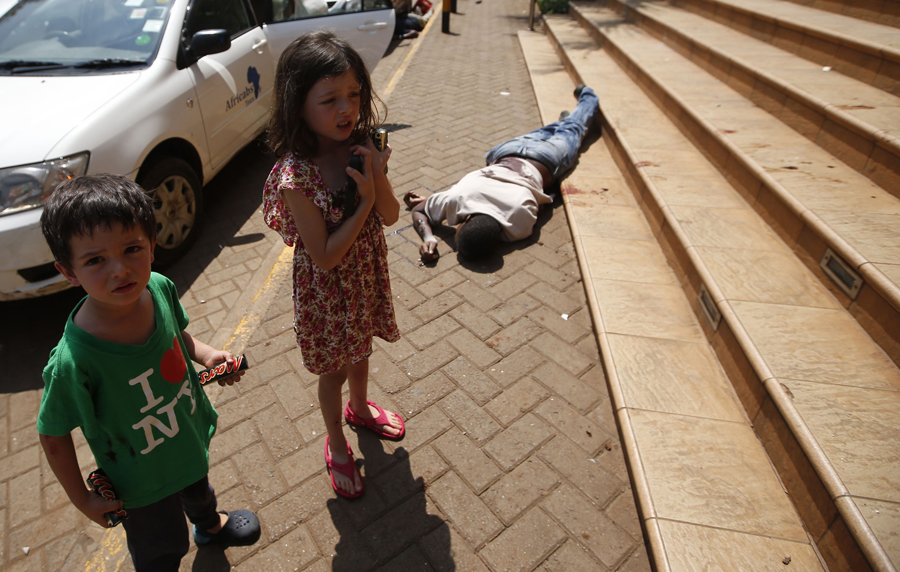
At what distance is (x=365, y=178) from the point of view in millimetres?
1738

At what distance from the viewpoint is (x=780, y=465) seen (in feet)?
7.22

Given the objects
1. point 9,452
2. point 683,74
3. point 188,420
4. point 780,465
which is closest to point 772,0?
point 683,74

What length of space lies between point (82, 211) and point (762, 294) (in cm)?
307

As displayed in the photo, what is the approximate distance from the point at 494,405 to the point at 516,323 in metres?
0.75

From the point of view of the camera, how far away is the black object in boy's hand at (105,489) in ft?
4.90

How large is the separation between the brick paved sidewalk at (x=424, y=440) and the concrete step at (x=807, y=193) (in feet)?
4.35

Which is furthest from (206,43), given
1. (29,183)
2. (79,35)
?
(29,183)

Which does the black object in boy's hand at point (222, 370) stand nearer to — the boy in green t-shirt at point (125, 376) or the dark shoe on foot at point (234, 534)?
the boy in green t-shirt at point (125, 376)

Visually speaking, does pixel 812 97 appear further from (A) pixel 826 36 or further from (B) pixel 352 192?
(B) pixel 352 192

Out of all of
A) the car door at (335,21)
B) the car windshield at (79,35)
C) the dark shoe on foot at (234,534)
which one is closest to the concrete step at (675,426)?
the dark shoe on foot at (234,534)

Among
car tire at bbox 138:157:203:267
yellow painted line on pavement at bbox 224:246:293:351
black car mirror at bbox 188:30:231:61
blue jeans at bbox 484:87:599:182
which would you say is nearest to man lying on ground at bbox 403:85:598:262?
blue jeans at bbox 484:87:599:182

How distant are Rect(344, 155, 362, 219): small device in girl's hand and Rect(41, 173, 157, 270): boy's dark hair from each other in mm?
635

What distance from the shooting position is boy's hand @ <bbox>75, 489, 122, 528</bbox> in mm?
1437

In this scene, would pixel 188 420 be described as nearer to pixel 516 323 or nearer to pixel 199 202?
pixel 516 323
